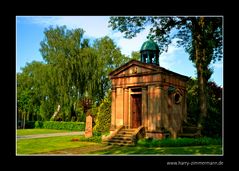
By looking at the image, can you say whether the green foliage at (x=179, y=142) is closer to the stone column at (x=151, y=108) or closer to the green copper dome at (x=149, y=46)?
the stone column at (x=151, y=108)

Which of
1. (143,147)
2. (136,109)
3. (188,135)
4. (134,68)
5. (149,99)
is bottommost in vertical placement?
(143,147)

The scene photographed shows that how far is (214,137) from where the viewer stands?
10.9m

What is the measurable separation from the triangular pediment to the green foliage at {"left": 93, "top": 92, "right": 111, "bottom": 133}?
72.0 inches

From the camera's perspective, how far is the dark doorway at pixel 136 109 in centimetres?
1243

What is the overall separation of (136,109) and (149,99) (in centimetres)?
87

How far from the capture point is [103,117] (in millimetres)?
13656

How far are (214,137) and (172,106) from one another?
2.18 meters

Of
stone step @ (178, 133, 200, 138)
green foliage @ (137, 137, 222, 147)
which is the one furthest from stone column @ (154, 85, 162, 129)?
stone step @ (178, 133, 200, 138)

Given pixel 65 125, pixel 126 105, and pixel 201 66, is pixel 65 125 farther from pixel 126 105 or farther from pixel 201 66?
pixel 201 66

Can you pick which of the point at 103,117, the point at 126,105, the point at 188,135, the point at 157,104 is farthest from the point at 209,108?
the point at 103,117

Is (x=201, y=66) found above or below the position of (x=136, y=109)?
above

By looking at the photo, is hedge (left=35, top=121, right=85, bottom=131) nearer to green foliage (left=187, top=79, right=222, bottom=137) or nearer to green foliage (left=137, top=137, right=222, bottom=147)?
green foliage (left=137, top=137, right=222, bottom=147)
